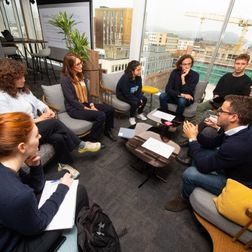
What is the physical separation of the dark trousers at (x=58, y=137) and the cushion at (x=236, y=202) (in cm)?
162

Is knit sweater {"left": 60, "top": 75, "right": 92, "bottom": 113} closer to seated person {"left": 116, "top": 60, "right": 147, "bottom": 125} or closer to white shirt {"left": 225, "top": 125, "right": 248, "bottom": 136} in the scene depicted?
seated person {"left": 116, "top": 60, "right": 147, "bottom": 125}

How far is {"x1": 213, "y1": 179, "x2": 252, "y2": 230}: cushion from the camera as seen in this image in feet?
3.59

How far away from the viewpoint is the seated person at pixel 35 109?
1.73 meters

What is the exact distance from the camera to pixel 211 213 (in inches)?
51.1

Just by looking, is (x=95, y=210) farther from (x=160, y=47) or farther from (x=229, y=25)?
(x=160, y=47)

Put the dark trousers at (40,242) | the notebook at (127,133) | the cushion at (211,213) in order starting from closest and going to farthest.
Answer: the dark trousers at (40,242) → the cushion at (211,213) → the notebook at (127,133)

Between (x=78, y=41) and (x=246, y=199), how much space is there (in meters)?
3.76

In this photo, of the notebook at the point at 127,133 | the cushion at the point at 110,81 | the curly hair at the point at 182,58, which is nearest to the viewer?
the notebook at the point at 127,133

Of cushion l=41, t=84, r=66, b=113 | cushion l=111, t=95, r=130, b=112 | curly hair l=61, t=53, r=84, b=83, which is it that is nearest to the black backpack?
cushion l=41, t=84, r=66, b=113

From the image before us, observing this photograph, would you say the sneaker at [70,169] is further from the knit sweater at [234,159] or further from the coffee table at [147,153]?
the knit sweater at [234,159]

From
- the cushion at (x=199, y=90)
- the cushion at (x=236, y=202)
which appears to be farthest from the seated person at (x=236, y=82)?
the cushion at (x=236, y=202)

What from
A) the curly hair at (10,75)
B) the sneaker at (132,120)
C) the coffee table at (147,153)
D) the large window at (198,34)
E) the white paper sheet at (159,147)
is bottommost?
the sneaker at (132,120)

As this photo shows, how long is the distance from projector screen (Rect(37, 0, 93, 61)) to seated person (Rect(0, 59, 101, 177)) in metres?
3.36

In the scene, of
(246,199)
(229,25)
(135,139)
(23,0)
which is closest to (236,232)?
(246,199)
